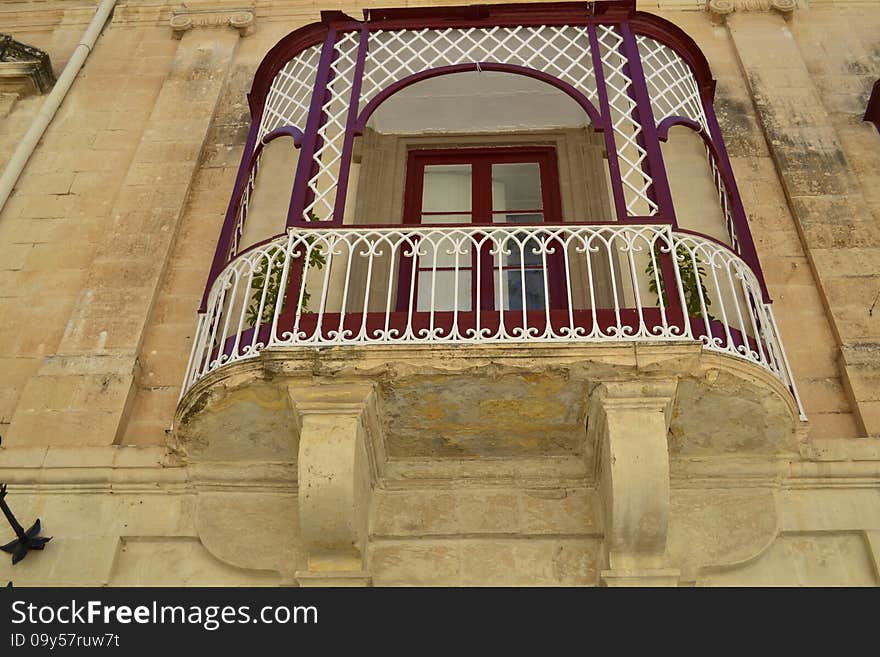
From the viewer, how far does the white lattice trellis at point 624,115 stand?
6570 mm

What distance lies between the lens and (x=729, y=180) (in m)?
7.07

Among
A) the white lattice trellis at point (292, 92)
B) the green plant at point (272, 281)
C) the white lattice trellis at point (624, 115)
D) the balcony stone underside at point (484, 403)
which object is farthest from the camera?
the white lattice trellis at point (292, 92)

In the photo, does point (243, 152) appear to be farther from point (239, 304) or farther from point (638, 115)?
point (638, 115)

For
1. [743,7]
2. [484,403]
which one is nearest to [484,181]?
[484,403]

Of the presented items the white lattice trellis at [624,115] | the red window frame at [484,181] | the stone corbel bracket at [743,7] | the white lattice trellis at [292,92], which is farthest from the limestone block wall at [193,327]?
the red window frame at [484,181]

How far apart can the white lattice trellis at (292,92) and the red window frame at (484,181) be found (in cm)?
93

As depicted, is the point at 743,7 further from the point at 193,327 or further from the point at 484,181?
the point at 193,327

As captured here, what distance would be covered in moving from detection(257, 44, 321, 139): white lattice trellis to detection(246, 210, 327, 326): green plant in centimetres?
130

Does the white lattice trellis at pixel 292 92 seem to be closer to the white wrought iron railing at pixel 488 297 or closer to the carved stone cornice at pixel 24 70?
the white wrought iron railing at pixel 488 297

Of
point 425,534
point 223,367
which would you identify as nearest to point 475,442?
point 425,534

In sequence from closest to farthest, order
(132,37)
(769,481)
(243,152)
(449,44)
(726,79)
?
1. (769,481)
2. (449,44)
3. (243,152)
4. (726,79)
5. (132,37)

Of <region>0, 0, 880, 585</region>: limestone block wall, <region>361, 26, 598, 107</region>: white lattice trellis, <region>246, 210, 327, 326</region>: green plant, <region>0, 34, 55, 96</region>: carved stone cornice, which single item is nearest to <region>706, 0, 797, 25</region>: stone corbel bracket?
<region>0, 0, 880, 585</region>: limestone block wall

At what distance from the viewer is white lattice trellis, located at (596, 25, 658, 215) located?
6.57 metres

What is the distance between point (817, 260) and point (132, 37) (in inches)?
257
